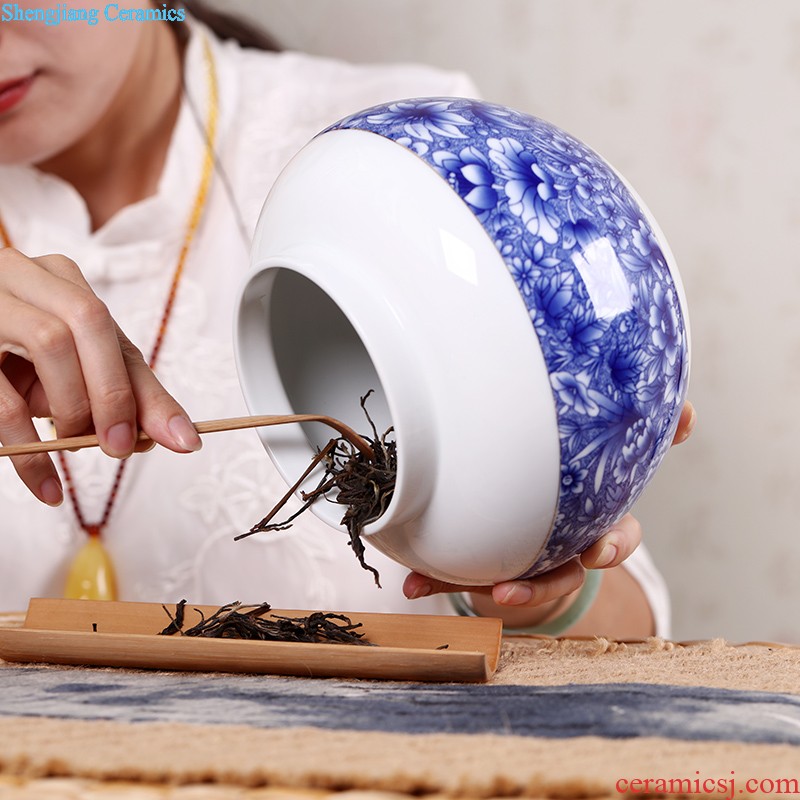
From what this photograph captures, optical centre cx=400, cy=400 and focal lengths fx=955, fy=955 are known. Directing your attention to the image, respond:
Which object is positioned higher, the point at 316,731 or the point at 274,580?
the point at 316,731

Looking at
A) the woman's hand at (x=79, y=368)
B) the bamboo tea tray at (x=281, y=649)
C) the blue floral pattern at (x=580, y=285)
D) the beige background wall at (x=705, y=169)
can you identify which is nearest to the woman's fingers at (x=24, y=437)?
the woman's hand at (x=79, y=368)

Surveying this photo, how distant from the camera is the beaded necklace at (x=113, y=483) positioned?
1172 mm

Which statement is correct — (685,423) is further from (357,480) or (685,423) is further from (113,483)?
(113,483)

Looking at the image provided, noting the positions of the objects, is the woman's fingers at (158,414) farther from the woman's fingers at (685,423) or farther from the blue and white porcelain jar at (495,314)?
the woman's fingers at (685,423)

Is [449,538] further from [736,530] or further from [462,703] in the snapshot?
[736,530]

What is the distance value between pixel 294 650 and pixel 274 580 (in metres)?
0.58

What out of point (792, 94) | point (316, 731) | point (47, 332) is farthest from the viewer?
point (792, 94)

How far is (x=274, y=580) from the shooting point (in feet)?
3.96

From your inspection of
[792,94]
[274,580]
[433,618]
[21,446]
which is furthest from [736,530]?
[21,446]

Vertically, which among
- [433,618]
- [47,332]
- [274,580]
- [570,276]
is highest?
[570,276]

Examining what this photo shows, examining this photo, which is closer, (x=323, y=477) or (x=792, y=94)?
(x=323, y=477)

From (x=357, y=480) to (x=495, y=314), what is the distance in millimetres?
184

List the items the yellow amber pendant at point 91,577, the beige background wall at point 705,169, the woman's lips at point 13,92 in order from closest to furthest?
the woman's lips at point 13,92 < the yellow amber pendant at point 91,577 < the beige background wall at point 705,169

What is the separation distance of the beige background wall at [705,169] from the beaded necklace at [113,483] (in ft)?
1.20
